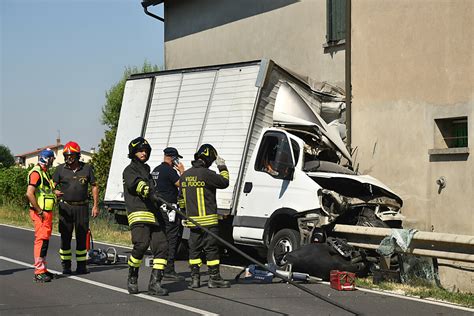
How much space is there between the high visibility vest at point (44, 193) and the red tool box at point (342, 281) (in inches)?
159

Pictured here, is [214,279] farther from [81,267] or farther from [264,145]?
[264,145]

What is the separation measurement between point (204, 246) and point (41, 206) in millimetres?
2422

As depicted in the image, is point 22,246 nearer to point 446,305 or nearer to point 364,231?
point 364,231

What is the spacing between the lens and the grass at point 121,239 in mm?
8977

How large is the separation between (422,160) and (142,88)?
563cm

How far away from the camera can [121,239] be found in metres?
17.2

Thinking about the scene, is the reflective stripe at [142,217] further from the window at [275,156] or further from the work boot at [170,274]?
Result: the window at [275,156]

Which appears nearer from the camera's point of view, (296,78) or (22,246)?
(296,78)

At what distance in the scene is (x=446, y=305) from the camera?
27.5 feet

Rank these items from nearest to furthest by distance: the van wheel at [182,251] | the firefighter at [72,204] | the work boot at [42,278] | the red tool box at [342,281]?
1. the red tool box at [342,281]
2. the work boot at [42,278]
3. the firefighter at [72,204]
4. the van wheel at [182,251]

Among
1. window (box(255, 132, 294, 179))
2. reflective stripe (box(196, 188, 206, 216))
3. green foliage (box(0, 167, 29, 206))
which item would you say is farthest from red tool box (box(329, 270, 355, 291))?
green foliage (box(0, 167, 29, 206))

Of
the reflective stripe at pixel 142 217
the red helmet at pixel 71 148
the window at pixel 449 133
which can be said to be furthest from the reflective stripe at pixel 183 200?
the window at pixel 449 133

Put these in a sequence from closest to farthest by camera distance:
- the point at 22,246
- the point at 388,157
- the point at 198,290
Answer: the point at 198,290 → the point at 388,157 → the point at 22,246

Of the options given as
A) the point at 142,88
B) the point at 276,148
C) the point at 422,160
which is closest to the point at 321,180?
the point at 276,148
